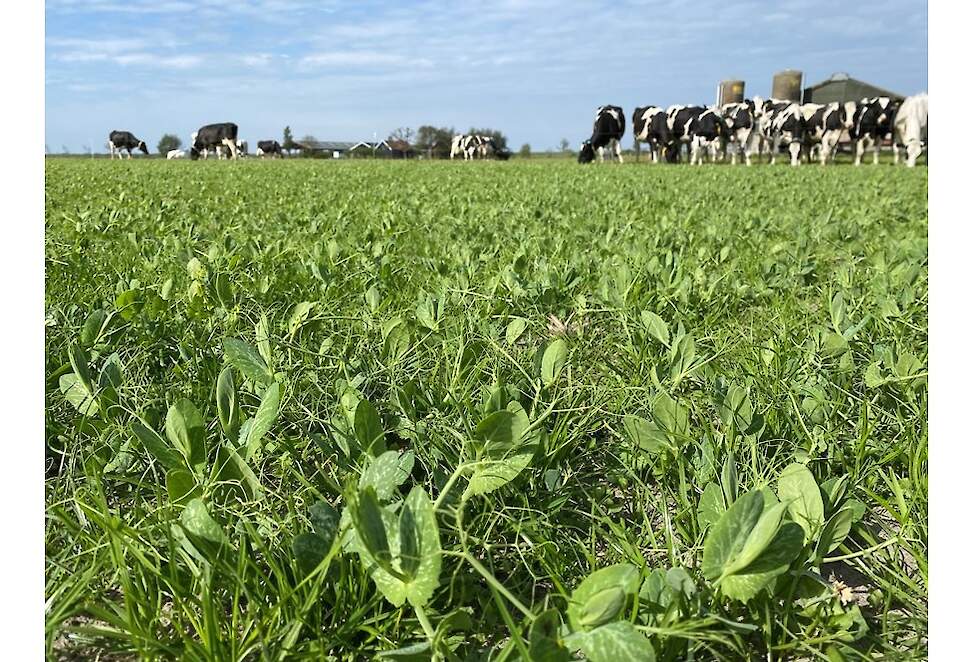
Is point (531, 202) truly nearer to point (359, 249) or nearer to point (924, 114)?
point (359, 249)

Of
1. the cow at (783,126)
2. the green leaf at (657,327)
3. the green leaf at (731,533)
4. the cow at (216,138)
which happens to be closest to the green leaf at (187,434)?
the green leaf at (731,533)

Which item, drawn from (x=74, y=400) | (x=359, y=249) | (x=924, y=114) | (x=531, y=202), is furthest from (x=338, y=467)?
(x=924, y=114)

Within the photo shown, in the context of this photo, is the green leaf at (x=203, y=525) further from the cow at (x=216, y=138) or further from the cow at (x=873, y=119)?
the cow at (x=216, y=138)

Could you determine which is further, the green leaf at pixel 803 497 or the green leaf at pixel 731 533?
the green leaf at pixel 803 497

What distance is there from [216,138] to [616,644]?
3729cm

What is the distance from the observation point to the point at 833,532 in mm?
1100

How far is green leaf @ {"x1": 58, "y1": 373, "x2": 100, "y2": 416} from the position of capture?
4.85 feet

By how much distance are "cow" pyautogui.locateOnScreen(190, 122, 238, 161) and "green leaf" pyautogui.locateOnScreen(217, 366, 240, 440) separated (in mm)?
35042

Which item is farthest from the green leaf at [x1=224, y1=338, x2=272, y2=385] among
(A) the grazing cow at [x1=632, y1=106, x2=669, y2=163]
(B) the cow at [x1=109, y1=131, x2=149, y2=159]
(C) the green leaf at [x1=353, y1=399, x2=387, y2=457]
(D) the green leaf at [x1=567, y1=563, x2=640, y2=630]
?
(B) the cow at [x1=109, y1=131, x2=149, y2=159]

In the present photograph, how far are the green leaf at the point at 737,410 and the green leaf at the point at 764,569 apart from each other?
0.51 metres

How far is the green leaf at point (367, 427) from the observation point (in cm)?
125

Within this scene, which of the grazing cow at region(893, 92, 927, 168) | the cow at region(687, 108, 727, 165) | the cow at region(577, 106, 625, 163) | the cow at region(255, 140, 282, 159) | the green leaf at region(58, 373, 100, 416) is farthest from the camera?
the cow at region(255, 140, 282, 159)

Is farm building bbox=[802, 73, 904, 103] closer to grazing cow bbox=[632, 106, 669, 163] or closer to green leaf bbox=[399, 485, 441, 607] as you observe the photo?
grazing cow bbox=[632, 106, 669, 163]

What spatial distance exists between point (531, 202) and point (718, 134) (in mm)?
19600
